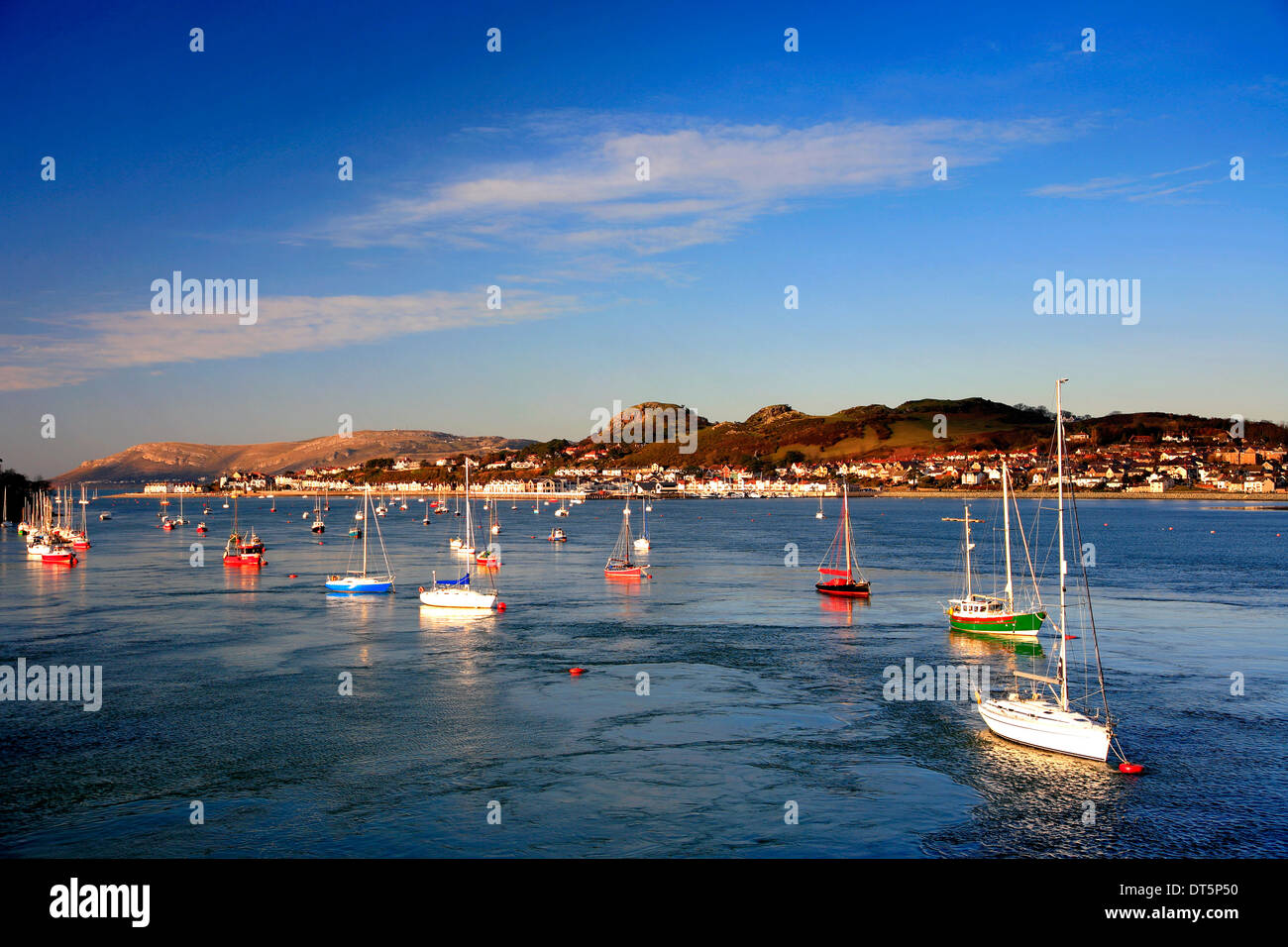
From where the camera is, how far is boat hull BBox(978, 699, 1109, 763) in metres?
24.5

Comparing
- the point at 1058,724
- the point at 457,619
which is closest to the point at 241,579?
the point at 457,619

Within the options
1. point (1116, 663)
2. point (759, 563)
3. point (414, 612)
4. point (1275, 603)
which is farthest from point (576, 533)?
point (1116, 663)

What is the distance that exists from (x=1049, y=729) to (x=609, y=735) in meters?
12.2

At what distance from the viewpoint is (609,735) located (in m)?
27.5

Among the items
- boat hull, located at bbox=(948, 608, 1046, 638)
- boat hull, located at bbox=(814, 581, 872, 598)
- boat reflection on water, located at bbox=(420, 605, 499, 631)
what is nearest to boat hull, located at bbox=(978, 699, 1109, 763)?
boat hull, located at bbox=(948, 608, 1046, 638)

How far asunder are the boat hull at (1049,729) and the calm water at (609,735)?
40 centimetres

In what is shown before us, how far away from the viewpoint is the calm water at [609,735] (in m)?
20.2

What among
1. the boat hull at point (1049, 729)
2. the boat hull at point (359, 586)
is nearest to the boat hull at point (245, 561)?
the boat hull at point (359, 586)

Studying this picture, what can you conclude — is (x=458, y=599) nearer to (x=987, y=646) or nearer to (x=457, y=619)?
(x=457, y=619)

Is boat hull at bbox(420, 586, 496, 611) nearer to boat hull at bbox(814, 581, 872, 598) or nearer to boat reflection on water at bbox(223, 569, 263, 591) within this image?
boat reflection on water at bbox(223, 569, 263, 591)

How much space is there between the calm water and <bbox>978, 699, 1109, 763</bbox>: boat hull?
0.40 meters

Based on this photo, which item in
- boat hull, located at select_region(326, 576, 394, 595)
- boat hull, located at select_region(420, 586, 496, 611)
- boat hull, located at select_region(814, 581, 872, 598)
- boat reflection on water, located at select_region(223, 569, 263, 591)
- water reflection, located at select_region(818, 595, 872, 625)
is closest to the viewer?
water reflection, located at select_region(818, 595, 872, 625)

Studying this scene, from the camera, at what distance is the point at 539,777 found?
935 inches
